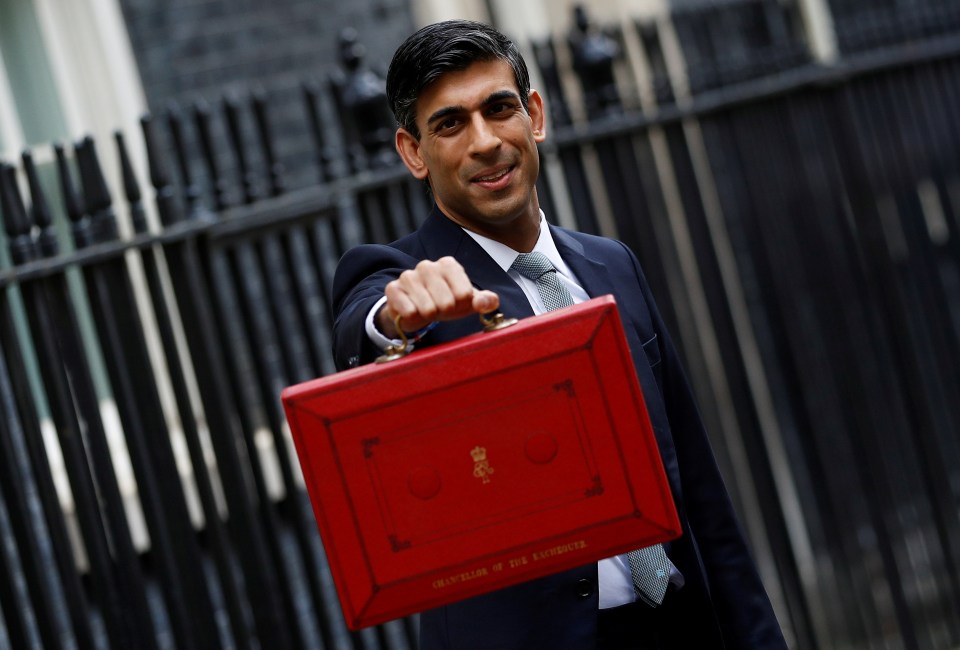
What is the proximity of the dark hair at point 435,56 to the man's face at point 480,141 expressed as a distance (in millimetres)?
14

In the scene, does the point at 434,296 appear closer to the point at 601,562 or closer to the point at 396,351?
the point at 396,351

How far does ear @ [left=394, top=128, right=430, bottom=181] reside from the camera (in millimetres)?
2254

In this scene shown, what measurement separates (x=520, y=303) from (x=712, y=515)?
57cm

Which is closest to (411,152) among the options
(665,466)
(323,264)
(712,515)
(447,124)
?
(447,124)

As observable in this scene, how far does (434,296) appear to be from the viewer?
1894 millimetres

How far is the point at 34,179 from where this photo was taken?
354cm

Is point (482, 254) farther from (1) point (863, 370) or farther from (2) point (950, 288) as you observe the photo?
(2) point (950, 288)

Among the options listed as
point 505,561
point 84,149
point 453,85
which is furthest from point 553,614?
point 84,149

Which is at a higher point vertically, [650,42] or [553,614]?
[650,42]

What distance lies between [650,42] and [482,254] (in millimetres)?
2798

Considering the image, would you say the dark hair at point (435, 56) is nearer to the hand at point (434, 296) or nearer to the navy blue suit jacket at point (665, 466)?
the navy blue suit jacket at point (665, 466)

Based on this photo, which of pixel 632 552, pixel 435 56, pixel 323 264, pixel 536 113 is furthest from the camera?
pixel 323 264

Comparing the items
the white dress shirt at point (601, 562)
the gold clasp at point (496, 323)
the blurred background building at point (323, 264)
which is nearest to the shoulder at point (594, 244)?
the white dress shirt at point (601, 562)

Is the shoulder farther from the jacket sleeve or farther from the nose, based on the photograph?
the nose
